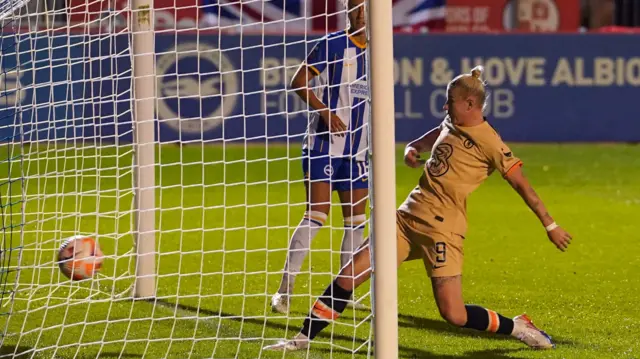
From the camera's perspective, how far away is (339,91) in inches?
261

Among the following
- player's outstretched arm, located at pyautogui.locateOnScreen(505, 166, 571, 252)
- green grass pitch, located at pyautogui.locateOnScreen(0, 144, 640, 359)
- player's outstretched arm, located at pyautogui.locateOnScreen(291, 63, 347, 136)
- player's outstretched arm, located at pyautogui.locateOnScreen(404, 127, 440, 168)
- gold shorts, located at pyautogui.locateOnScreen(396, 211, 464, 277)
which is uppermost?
player's outstretched arm, located at pyautogui.locateOnScreen(291, 63, 347, 136)

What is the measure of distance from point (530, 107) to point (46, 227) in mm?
9440

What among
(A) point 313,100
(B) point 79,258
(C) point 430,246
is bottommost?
(B) point 79,258

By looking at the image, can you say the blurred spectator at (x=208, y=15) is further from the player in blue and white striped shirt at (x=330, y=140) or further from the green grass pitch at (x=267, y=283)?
the player in blue and white striped shirt at (x=330, y=140)

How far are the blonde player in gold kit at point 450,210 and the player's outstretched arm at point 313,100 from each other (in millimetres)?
831

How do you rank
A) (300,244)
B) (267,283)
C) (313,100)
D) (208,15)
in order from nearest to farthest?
(313,100) < (300,244) < (267,283) < (208,15)

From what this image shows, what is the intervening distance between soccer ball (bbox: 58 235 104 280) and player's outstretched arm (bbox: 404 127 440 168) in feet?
6.81

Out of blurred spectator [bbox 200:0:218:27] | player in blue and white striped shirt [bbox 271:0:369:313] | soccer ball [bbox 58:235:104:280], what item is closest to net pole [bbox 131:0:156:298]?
soccer ball [bbox 58:235:104:280]

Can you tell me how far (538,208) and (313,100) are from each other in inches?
59.3

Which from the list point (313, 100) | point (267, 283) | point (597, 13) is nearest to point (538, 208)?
point (313, 100)

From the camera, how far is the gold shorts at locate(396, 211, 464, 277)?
17.8ft

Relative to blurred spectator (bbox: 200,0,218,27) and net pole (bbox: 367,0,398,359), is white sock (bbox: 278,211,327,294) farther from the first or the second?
blurred spectator (bbox: 200,0,218,27)

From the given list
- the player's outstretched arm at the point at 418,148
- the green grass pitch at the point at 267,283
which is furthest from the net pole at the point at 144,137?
the player's outstretched arm at the point at 418,148

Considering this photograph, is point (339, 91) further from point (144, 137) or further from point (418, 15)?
point (418, 15)
